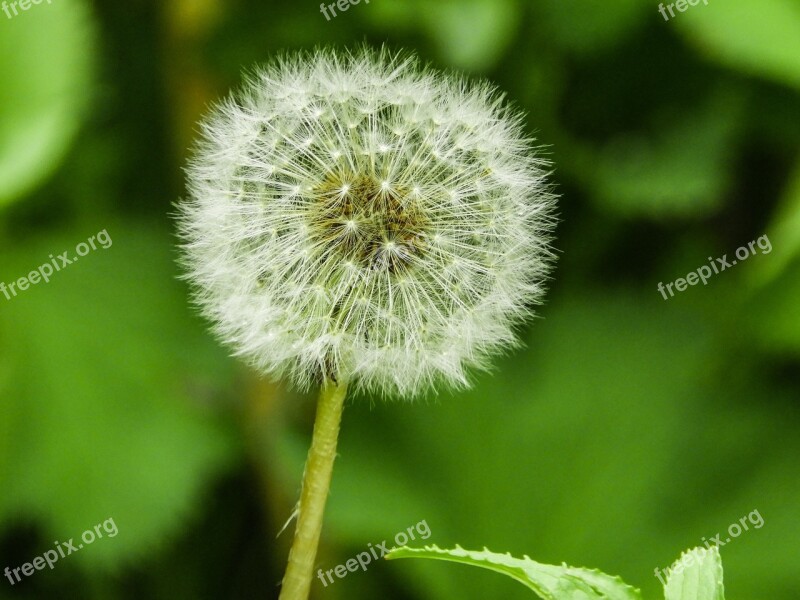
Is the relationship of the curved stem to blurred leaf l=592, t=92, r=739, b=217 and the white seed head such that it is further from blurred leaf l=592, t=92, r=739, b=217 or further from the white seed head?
blurred leaf l=592, t=92, r=739, b=217

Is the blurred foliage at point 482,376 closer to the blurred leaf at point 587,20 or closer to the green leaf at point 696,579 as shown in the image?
the blurred leaf at point 587,20

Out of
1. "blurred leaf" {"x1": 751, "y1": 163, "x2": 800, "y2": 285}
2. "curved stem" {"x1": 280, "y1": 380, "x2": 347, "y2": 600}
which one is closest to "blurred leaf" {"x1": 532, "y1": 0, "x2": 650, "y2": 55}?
"blurred leaf" {"x1": 751, "y1": 163, "x2": 800, "y2": 285}

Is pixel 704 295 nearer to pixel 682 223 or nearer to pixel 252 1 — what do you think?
pixel 682 223

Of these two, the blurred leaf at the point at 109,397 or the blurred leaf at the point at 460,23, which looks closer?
the blurred leaf at the point at 460,23

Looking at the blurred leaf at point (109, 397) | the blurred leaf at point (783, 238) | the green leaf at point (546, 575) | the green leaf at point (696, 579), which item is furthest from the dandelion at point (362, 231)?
the blurred leaf at point (109, 397)

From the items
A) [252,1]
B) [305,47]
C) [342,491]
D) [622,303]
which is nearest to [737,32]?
[622,303]

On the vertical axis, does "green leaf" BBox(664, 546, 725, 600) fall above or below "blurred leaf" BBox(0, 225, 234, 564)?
below

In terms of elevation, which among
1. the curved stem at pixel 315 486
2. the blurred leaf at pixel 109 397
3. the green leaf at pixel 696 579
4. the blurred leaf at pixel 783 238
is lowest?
the green leaf at pixel 696 579
